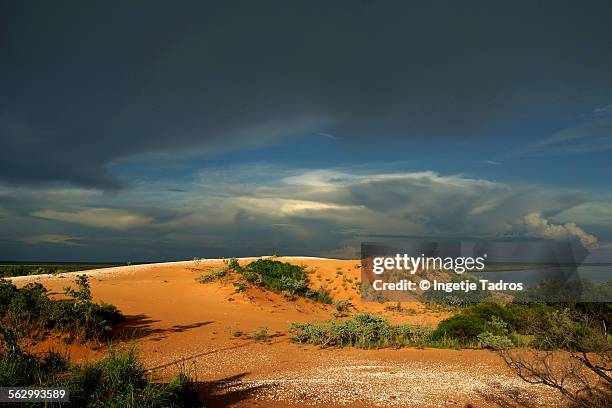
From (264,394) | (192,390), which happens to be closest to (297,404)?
(264,394)

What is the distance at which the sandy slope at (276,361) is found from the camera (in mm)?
8300

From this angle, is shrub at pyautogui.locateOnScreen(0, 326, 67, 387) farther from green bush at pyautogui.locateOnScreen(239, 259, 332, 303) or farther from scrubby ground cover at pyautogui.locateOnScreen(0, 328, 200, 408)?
green bush at pyautogui.locateOnScreen(239, 259, 332, 303)

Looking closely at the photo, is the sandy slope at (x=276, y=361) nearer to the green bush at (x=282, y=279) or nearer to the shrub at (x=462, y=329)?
the green bush at (x=282, y=279)

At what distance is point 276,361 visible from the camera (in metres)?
12.1

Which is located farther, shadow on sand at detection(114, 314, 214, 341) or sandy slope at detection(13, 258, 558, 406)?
shadow on sand at detection(114, 314, 214, 341)

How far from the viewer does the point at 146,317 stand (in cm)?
1792

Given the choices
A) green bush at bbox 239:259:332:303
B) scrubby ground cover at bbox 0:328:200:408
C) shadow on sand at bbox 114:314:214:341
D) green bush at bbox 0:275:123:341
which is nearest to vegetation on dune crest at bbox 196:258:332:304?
green bush at bbox 239:259:332:303

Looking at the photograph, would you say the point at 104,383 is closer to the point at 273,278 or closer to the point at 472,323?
the point at 472,323

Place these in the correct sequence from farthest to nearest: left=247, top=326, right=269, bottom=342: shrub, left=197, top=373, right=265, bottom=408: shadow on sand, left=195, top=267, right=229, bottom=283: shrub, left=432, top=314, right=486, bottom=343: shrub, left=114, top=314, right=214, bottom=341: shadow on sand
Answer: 1. left=195, top=267, right=229, bottom=283: shrub
2. left=432, top=314, right=486, bottom=343: shrub
3. left=247, top=326, right=269, bottom=342: shrub
4. left=114, top=314, right=214, bottom=341: shadow on sand
5. left=197, top=373, right=265, bottom=408: shadow on sand

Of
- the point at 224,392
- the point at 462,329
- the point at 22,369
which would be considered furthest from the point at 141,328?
the point at 462,329

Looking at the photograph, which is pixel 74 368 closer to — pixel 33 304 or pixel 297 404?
pixel 297 404

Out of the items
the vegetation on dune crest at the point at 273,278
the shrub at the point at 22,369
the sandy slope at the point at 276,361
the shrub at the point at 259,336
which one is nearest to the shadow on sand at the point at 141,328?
the sandy slope at the point at 276,361

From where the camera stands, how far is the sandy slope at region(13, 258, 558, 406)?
830 cm

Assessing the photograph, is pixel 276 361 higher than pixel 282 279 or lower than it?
lower
